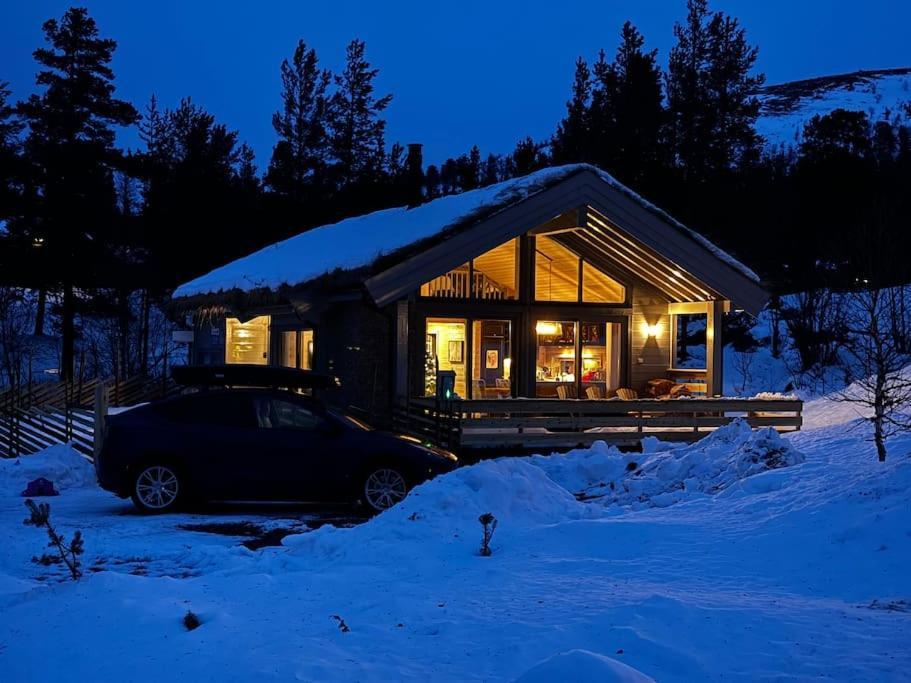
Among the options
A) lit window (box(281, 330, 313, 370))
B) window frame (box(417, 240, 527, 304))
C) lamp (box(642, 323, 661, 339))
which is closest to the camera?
window frame (box(417, 240, 527, 304))

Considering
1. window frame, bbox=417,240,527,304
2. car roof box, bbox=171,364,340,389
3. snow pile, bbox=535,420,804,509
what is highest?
window frame, bbox=417,240,527,304

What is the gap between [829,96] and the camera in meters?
160

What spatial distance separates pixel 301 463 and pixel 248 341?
15180 mm

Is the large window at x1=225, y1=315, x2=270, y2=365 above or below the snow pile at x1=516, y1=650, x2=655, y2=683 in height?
above

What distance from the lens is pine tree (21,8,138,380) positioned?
40094mm

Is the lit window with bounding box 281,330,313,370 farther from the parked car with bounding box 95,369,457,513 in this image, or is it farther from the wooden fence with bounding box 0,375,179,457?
the parked car with bounding box 95,369,457,513

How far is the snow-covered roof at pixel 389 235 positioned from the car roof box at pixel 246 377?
433 centimetres

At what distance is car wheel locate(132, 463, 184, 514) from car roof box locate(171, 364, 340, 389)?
1.99m

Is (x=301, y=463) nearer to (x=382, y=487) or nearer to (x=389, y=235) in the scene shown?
(x=382, y=487)

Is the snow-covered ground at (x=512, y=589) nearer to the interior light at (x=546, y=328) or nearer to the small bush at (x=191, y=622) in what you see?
the small bush at (x=191, y=622)

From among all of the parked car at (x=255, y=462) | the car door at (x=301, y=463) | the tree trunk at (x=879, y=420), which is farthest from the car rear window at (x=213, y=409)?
the tree trunk at (x=879, y=420)

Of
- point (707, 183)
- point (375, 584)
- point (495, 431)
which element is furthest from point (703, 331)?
point (375, 584)

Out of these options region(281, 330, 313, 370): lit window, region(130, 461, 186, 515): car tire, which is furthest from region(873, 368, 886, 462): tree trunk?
region(281, 330, 313, 370): lit window

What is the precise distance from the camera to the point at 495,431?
19.0m
